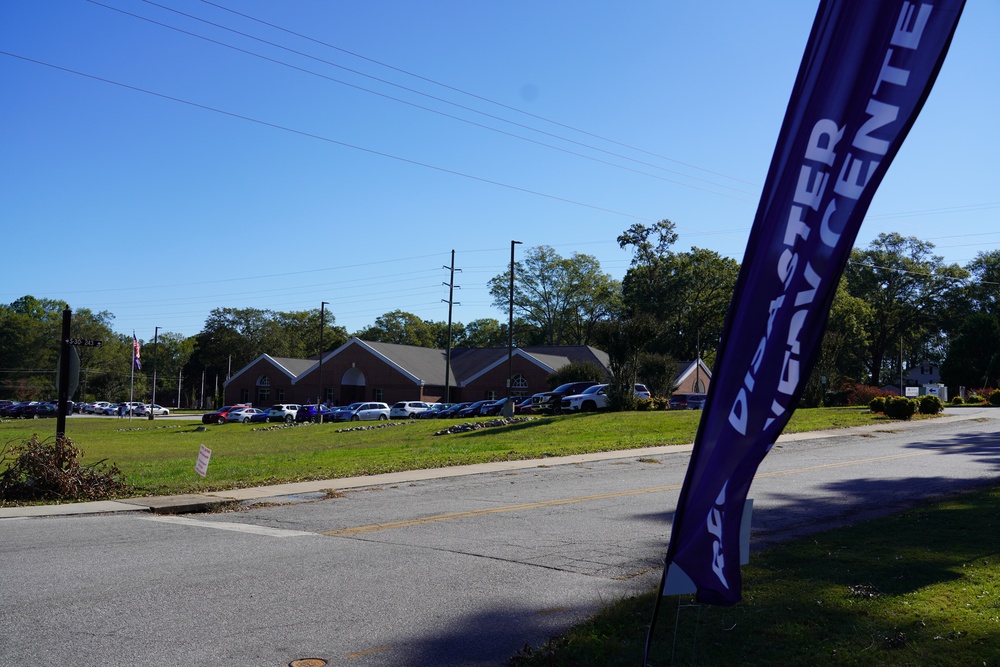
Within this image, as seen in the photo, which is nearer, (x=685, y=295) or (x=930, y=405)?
(x=930, y=405)

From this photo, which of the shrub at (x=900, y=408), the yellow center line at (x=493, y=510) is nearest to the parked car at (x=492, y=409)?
the shrub at (x=900, y=408)

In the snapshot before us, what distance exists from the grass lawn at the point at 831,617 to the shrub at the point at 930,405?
28.5m

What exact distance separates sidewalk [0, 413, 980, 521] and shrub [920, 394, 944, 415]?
1636 centimetres

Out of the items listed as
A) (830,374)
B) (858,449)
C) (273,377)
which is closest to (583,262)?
(273,377)

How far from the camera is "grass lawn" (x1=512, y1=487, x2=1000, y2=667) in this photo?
5219mm

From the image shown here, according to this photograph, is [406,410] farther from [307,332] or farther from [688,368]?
[307,332]

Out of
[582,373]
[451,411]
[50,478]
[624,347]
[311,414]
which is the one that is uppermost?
[624,347]

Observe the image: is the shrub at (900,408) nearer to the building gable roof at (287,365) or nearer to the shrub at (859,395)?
the shrub at (859,395)

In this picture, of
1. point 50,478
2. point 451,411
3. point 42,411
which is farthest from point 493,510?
point 42,411

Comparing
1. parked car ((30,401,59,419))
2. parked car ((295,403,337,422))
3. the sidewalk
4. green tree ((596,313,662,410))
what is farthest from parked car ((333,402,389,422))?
the sidewalk

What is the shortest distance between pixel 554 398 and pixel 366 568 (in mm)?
36731

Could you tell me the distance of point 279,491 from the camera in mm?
15328

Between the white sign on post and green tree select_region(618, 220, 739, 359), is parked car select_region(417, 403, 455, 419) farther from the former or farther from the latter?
the white sign on post

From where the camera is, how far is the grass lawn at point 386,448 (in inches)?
702
